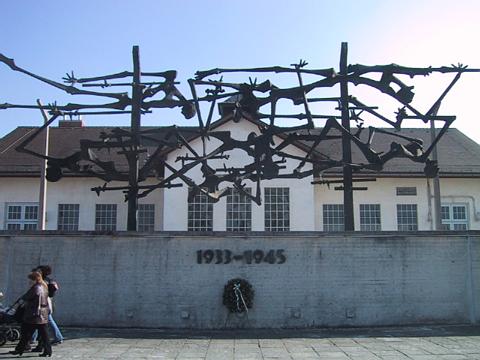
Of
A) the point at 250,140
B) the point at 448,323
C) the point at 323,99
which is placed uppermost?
the point at 323,99

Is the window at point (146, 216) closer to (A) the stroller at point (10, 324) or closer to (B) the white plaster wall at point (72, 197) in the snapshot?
(B) the white plaster wall at point (72, 197)

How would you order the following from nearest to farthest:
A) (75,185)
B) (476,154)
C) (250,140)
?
1. (250,140)
2. (75,185)
3. (476,154)

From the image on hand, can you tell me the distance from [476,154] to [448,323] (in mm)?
15452

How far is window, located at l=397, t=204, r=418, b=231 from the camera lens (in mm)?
25062

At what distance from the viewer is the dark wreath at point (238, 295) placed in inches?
543

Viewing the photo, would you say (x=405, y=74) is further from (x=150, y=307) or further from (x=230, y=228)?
(x=230, y=228)

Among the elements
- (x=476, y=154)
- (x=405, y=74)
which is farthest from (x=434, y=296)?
(x=476, y=154)

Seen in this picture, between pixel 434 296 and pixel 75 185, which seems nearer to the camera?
pixel 434 296

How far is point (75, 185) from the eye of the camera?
25.4m

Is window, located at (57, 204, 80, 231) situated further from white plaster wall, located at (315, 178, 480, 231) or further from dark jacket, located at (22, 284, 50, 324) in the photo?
dark jacket, located at (22, 284, 50, 324)

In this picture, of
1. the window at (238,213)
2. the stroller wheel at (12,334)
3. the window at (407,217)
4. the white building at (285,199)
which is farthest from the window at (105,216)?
the stroller wheel at (12,334)

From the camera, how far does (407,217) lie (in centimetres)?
2511

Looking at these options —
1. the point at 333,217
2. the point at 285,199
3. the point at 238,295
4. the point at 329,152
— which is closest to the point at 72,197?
the point at 285,199

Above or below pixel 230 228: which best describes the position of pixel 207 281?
below
